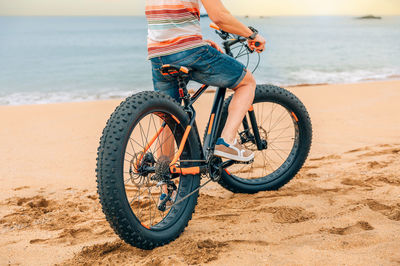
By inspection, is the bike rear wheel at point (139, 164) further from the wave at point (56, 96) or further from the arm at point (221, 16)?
the wave at point (56, 96)

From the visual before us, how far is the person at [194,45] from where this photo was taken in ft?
9.40

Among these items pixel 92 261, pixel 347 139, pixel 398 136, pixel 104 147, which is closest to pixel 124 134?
pixel 104 147

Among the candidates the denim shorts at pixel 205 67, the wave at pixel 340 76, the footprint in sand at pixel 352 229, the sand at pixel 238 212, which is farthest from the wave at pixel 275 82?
Result: the footprint in sand at pixel 352 229

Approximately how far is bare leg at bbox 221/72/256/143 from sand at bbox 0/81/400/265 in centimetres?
67

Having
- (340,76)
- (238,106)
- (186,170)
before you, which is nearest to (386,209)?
(238,106)

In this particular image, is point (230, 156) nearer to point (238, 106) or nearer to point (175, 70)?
point (238, 106)

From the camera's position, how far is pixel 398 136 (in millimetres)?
5711

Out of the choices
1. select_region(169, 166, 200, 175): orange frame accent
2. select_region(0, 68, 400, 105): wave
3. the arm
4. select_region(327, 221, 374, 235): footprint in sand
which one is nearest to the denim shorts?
the arm

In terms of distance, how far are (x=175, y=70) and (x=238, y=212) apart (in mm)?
1294

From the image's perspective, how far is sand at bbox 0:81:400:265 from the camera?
2654 mm

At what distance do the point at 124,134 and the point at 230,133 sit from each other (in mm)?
963

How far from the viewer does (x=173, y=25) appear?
2873 mm

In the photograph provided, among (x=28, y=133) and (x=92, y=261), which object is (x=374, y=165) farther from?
(x=28, y=133)

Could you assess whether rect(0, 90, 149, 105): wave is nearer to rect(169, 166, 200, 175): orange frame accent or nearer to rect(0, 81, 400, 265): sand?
rect(0, 81, 400, 265): sand
